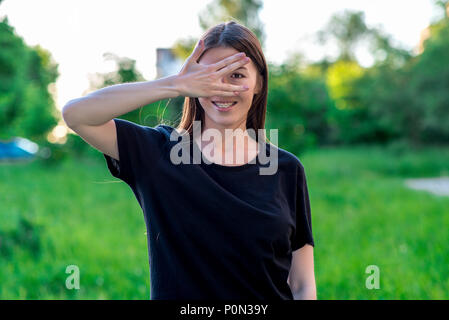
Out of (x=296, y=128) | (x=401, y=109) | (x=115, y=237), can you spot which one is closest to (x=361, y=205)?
(x=296, y=128)

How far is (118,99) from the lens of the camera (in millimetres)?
1352

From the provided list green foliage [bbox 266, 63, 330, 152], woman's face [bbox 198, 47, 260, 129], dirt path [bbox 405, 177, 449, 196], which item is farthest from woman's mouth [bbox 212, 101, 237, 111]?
dirt path [bbox 405, 177, 449, 196]

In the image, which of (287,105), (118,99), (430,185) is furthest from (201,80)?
(430,185)

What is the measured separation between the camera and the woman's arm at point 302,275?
1625 mm

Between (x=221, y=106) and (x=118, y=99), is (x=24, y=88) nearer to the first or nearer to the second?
(x=221, y=106)

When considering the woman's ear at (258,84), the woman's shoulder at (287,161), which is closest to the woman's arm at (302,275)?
the woman's shoulder at (287,161)

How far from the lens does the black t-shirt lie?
1438mm

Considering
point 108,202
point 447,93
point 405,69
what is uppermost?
point 405,69

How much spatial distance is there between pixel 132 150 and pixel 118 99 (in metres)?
0.18

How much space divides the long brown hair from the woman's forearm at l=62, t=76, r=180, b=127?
0.98ft

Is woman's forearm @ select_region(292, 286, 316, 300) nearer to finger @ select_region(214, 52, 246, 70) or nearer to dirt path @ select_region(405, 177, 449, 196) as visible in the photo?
finger @ select_region(214, 52, 246, 70)

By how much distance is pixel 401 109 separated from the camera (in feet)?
67.4
